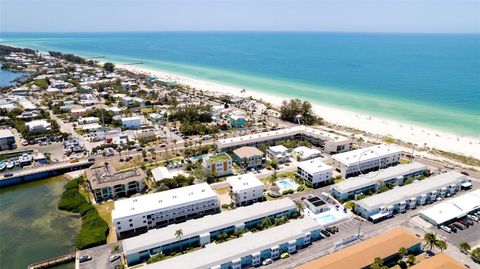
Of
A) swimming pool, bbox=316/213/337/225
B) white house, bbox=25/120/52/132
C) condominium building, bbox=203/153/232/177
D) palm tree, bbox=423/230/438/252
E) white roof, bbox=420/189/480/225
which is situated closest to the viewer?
palm tree, bbox=423/230/438/252

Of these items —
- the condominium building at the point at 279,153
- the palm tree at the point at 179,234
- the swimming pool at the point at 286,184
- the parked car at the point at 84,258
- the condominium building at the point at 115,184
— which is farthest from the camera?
the condominium building at the point at 279,153

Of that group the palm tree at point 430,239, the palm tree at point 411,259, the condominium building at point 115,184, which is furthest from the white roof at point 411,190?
the condominium building at point 115,184

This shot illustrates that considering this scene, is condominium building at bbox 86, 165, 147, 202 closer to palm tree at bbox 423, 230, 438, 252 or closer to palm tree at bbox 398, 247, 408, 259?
palm tree at bbox 398, 247, 408, 259

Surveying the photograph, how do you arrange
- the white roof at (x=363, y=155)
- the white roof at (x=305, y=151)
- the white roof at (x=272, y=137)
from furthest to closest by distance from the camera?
the white roof at (x=272, y=137)
the white roof at (x=305, y=151)
the white roof at (x=363, y=155)

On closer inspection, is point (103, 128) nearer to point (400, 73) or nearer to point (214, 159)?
point (214, 159)

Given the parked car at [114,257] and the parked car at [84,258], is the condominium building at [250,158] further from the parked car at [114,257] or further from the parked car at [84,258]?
the parked car at [84,258]

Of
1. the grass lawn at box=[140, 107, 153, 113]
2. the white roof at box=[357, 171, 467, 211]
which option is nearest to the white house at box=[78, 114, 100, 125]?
the grass lawn at box=[140, 107, 153, 113]
